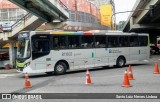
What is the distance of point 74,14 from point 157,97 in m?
53.3

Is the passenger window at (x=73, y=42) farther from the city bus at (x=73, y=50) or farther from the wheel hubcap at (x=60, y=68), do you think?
the wheel hubcap at (x=60, y=68)

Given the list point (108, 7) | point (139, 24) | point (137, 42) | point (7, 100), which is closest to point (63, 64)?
point (137, 42)

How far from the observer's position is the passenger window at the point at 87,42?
23383 millimetres

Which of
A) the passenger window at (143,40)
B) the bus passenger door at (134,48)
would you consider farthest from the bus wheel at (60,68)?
the passenger window at (143,40)

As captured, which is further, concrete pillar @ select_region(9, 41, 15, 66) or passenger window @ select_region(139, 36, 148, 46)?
concrete pillar @ select_region(9, 41, 15, 66)

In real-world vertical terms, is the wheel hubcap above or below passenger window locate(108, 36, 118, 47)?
below

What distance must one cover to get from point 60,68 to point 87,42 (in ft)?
10.2

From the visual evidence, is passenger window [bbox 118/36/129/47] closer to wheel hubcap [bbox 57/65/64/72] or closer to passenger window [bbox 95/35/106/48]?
passenger window [bbox 95/35/106/48]

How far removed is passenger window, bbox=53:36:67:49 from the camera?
70.8 ft

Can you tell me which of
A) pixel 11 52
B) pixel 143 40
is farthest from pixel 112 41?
pixel 11 52

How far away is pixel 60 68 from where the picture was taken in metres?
21.9

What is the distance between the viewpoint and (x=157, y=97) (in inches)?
417

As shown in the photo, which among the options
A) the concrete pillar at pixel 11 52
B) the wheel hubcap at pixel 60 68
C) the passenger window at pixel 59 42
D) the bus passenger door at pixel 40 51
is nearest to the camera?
the bus passenger door at pixel 40 51

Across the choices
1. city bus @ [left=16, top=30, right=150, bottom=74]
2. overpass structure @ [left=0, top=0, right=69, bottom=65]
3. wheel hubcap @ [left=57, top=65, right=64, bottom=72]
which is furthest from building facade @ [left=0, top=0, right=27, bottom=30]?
wheel hubcap @ [left=57, top=65, right=64, bottom=72]
